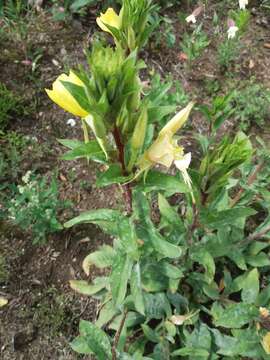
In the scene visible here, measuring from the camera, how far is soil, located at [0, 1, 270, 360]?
2.66 m

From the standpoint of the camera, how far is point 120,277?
6.21ft

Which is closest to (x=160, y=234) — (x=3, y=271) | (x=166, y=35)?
(x=3, y=271)

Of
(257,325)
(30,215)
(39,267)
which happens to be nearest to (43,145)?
(30,215)

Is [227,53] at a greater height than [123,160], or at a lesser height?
lesser

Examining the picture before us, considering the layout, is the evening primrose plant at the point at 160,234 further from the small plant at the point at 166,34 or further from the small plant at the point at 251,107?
the small plant at the point at 166,34

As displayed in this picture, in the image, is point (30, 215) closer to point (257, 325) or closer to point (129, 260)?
point (129, 260)

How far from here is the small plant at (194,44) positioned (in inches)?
132

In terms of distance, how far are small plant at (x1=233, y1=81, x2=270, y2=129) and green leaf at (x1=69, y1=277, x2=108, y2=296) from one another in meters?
1.47

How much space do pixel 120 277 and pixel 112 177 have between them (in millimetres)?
521

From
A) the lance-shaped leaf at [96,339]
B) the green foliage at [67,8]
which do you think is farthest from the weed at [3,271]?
→ the green foliage at [67,8]

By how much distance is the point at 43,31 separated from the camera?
3.76 meters

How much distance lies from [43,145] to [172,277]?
1.46m

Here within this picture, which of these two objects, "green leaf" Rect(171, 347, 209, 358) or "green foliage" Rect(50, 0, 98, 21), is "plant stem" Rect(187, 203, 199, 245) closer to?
"green leaf" Rect(171, 347, 209, 358)

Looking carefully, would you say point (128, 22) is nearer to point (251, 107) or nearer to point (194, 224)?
point (194, 224)
